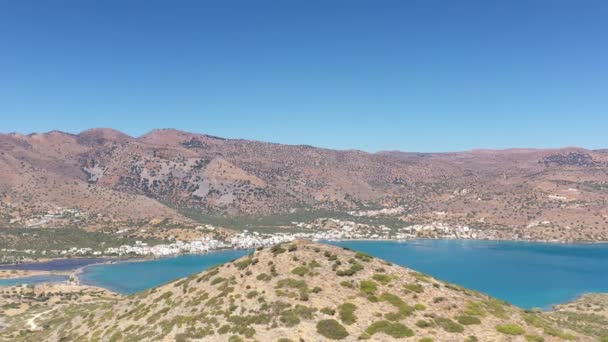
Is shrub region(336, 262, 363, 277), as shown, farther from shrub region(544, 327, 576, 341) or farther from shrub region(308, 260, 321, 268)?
shrub region(544, 327, 576, 341)

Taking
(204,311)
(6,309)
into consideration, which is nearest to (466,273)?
(6,309)

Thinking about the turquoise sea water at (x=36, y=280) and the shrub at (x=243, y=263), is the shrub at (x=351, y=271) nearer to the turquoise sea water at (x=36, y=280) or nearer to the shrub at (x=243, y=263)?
the shrub at (x=243, y=263)

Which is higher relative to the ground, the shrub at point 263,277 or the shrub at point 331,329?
the shrub at point 263,277

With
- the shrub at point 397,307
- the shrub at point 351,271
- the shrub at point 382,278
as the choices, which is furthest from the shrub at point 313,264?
the shrub at point 397,307

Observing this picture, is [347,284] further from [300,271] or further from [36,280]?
[36,280]

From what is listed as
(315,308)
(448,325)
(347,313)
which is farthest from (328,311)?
(448,325)

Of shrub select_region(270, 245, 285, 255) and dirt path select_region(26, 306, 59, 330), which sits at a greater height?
shrub select_region(270, 245, 285, 255)

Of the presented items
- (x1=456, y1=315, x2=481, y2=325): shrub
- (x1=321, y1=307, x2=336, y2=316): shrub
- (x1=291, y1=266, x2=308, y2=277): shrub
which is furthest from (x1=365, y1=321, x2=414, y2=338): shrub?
(x1=291, y1=266, x2=308, y2=277): shrub
